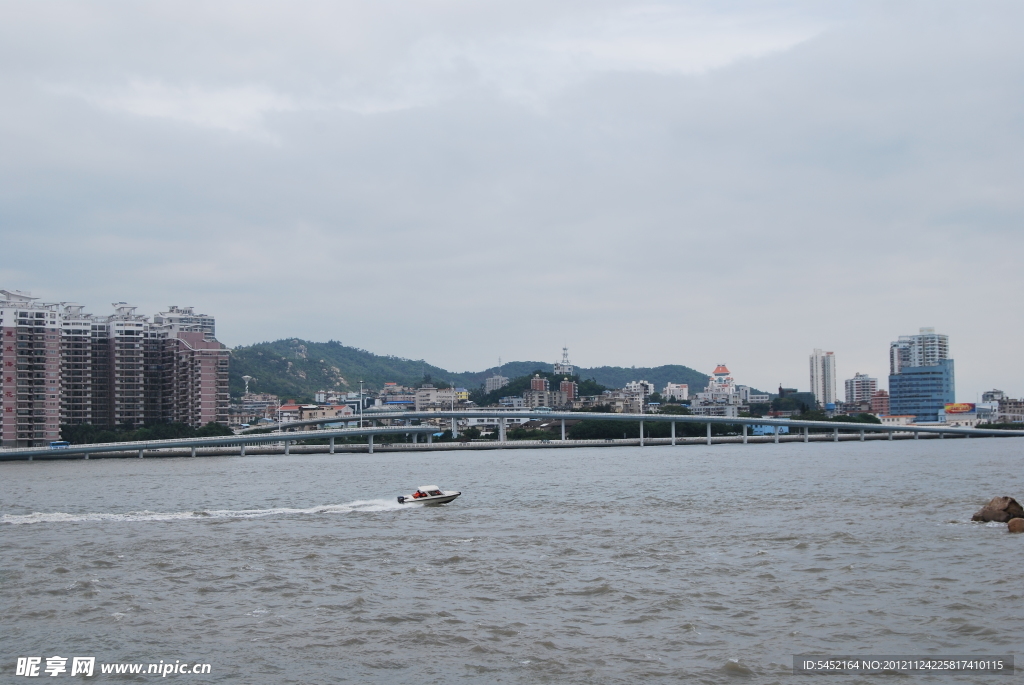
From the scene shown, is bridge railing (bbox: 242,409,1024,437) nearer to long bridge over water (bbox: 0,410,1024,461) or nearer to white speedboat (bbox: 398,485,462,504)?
long bridge over water (bbox: 0,410,1024,461)

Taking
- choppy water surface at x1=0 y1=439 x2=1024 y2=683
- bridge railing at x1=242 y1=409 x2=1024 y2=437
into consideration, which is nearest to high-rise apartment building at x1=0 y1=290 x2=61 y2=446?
bridge railing at x1=242 y1=409 x2=1024 y2=437

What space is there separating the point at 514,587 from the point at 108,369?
13760 centimetres

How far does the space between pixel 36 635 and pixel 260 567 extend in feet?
25.5

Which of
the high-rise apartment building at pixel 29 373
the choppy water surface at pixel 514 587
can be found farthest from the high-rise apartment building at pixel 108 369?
the choppy water surface at pixel 514 587

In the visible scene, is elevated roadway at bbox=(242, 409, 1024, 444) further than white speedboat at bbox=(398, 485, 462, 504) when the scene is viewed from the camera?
Yes

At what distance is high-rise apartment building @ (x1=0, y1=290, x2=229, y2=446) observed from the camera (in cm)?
12300

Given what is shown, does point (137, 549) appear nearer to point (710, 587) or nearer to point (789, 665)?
point (710, 587)

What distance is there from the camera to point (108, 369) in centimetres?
14412

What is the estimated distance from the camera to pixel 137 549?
29.3 m

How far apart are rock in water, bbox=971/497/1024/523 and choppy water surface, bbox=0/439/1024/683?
0.79 meters

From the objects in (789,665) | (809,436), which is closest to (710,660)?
(789,665)

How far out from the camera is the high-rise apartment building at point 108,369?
123000 mm

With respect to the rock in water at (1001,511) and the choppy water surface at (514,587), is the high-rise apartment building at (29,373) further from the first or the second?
the rock in water at (1001,511)

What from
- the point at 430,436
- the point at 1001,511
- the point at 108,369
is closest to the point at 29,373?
the point at 108,369
